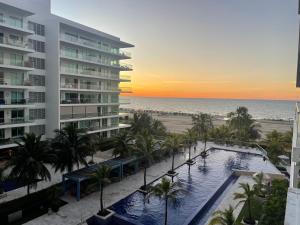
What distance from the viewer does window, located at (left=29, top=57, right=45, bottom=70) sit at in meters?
34.7

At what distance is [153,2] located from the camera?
31.3 m

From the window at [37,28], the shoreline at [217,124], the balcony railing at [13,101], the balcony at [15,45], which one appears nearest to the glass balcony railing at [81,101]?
the balcony railing at [13,101]

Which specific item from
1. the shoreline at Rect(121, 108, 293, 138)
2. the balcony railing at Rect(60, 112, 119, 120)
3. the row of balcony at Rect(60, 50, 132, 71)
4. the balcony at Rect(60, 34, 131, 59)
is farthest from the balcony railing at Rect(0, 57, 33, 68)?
the shoreline at Rect(121, 108, 293, 138)

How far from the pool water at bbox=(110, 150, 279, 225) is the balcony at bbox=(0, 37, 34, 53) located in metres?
23.2

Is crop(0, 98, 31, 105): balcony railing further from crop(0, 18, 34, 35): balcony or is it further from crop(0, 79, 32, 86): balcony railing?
crop(0, 18, 34, 35): balcony

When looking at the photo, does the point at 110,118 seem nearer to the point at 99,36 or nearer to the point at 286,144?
the point at 99,36

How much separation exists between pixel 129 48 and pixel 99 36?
9212mm

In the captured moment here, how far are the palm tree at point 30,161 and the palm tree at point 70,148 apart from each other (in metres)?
1.20

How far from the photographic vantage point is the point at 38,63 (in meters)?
35.4

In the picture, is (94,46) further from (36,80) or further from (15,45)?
(15,45)

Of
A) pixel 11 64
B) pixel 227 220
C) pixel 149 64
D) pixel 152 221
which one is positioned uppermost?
pixel 149 64

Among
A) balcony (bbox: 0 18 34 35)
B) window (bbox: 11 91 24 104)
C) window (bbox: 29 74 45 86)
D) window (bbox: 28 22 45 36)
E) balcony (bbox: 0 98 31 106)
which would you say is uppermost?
window (bbox: 28 22 45 36)

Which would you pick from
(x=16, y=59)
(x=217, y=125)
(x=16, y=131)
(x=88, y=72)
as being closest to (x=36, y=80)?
(x=16, y=59)

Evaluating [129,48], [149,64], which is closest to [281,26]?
[129,48]
